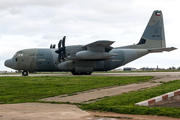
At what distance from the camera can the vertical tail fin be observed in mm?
41125

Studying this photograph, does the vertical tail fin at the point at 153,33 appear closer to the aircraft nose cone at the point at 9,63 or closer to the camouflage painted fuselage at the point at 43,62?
the camouflage painted fuselage at the point at 43,62

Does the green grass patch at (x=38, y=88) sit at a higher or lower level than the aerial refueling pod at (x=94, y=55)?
lower

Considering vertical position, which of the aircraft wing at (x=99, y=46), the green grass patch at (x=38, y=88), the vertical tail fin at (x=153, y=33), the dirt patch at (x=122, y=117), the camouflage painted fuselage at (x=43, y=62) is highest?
the vertical tail fin at (x=153, y=33)

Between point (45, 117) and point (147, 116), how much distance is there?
3442mm

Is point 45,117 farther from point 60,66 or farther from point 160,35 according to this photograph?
point 160,35

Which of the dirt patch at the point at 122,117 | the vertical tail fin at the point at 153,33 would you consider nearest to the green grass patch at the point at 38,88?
the dirt patch at the point at 122,117

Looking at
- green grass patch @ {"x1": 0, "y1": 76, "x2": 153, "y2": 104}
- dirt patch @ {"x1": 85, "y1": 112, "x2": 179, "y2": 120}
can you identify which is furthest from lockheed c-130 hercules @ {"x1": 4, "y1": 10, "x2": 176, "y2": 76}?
dirt patch @ {"x1": 85, "y1": 112, "x2": 179, "y2": 120}

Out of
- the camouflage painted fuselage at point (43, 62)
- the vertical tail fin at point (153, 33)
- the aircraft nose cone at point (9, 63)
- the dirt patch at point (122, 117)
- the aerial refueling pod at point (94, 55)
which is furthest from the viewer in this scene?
the vertical tail fin at point (153, 33)

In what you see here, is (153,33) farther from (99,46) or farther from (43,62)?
(43,62)

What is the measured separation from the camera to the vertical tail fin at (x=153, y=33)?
41125 millimetres

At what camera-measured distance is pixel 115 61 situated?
37688 mm

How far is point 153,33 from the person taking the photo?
4147cm

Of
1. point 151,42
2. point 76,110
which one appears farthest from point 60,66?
point 76,110

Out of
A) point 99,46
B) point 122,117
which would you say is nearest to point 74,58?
point 99,46
